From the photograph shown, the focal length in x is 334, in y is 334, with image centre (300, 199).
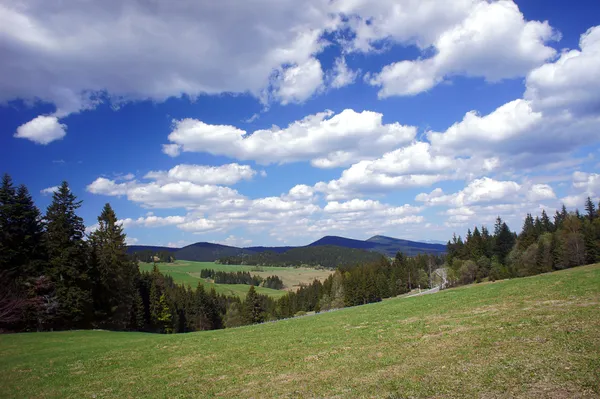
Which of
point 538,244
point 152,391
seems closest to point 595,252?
point 538,244

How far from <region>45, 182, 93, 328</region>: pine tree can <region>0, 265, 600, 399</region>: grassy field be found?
19.6 meters

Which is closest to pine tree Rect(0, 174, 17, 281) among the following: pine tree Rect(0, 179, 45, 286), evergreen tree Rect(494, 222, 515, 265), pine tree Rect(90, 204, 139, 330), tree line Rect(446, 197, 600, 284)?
pine tree Rect(0, 179, 45, 286)

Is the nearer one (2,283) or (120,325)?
(2,283)

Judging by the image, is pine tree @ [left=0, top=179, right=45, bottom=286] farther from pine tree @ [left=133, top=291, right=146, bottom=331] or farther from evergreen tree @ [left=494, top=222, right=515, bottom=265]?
evergreen tree @ [left=494, top=222, right=515, bottom=265]

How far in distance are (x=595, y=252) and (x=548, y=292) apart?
87.9m

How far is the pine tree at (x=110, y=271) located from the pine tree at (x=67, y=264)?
2655 millimetres

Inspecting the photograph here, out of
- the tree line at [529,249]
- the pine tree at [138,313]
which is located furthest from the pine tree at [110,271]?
the tree line at [529,249]

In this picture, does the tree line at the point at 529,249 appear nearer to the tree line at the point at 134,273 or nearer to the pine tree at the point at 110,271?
the tree line at the point at 134,273

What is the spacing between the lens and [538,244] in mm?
96688

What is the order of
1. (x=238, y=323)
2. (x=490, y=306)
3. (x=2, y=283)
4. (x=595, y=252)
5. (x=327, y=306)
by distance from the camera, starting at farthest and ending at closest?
(x=327, y=306) < (x=238, y=323) < (x=595, y=252) < (x=2, y=283) < (x=490, y=306)

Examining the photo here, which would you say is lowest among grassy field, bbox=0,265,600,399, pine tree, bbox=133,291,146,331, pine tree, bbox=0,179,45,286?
pine tree, bbox=133,291,146,331

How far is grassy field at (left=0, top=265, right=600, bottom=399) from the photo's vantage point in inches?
403

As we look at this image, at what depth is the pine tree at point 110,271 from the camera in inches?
2029

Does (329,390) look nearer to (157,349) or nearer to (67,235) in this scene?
(157,349)
